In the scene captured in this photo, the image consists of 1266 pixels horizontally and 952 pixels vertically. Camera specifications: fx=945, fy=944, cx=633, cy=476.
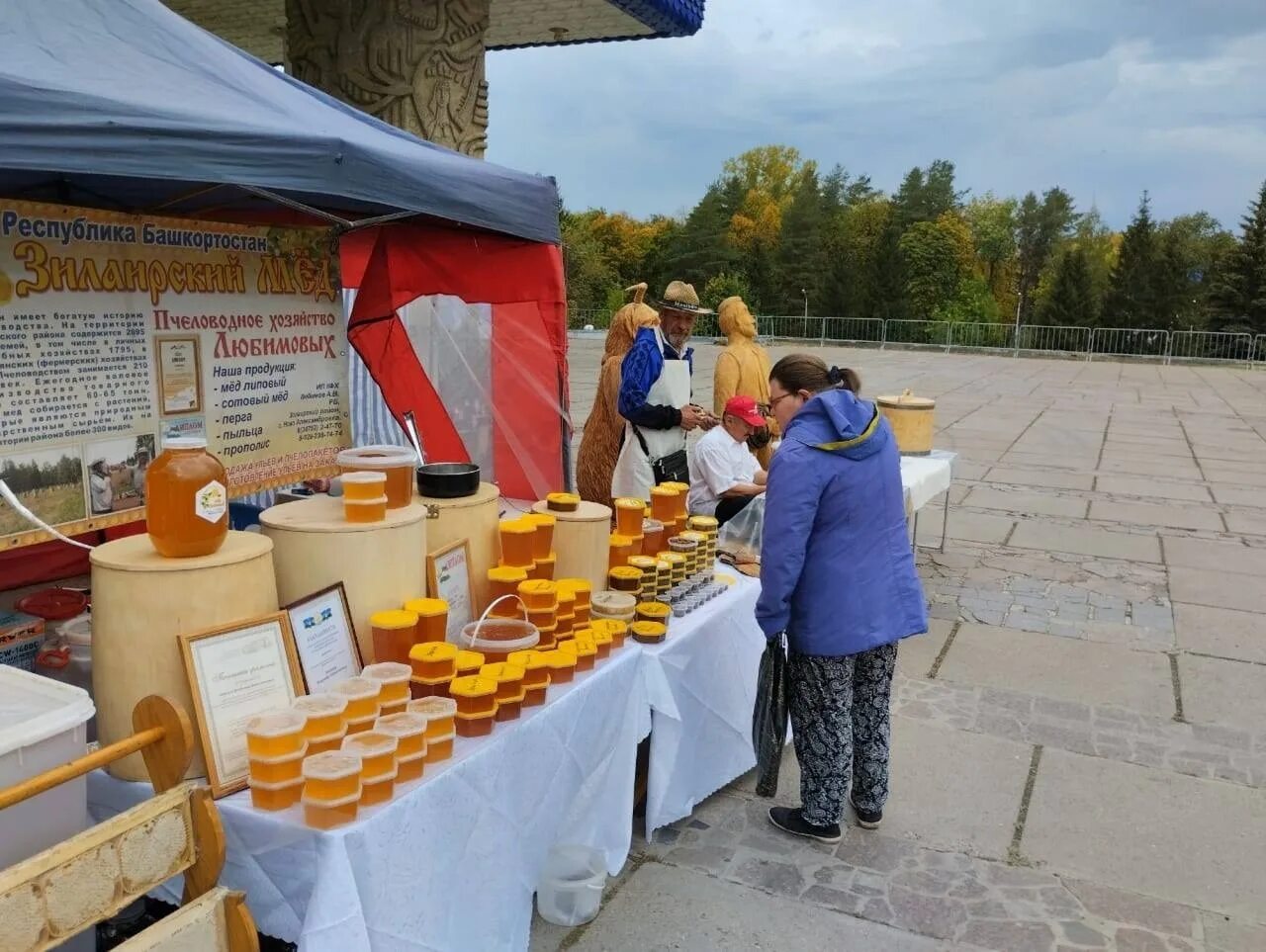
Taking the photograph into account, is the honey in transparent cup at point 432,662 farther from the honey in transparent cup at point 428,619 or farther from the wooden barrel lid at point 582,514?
the wooden barrel lid at point 582,514

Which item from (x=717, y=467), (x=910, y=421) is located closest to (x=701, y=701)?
(x=717, y=467)

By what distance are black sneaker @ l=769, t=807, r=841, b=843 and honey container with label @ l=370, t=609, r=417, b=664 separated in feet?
5.44

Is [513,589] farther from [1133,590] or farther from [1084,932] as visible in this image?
[1133,590]

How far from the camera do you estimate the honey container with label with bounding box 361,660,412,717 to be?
6.70ft

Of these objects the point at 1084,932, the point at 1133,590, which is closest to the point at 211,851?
the point at 1084,932

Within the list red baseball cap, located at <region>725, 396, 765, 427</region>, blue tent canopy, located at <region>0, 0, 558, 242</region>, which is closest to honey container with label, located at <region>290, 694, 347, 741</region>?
blue tent canopy, located at <region>0, 0, 558, 242</region>

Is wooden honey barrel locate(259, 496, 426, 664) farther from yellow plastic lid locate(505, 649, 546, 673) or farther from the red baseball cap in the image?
the red baseball cap

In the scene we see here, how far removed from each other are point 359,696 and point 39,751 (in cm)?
57

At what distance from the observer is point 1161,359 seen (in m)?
31.5

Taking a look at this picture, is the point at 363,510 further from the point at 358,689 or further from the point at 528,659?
the point at 528,659

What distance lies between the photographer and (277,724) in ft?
6.03

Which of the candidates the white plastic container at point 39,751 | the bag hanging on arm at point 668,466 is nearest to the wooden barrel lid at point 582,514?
the white plastic container at point 39,751

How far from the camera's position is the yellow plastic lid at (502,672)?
2.19m

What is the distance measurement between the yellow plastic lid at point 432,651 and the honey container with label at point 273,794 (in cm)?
42
